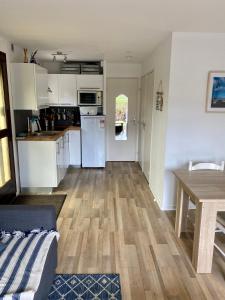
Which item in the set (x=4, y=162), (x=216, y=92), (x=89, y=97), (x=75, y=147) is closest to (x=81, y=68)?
(x=89, y=97)

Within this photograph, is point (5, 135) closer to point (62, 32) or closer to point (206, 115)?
point (62, 32)

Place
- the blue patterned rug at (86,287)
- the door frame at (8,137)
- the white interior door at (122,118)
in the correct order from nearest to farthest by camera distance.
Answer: the blue patterned rug at (86,287) < the door frame at (8,137) < the white interior door at (122,118)

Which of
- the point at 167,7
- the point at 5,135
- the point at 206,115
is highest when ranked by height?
the point at 167,7

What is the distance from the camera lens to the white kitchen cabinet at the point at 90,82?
530 centimetres

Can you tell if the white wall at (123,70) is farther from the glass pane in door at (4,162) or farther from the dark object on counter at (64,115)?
the glass pane in door at (4,162)

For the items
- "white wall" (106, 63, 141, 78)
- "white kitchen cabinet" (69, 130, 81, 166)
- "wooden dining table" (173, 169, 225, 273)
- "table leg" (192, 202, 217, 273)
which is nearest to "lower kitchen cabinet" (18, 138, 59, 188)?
"white kitchen cabinet" (69, 130, 81, 166)

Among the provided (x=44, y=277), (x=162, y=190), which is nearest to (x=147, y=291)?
(x=44, y=277)

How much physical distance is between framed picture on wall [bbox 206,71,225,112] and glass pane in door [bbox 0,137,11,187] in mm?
2872

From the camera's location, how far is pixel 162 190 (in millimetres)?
3443

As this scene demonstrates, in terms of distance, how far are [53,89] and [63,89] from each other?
220mm

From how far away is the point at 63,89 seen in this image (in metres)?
5.34

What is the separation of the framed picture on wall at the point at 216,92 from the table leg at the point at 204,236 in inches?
62.0

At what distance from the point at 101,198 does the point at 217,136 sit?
76.6 inches

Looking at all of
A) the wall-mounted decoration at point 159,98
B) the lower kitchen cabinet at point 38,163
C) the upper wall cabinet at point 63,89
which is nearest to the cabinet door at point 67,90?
the upper wall cabinet at point 63,89
